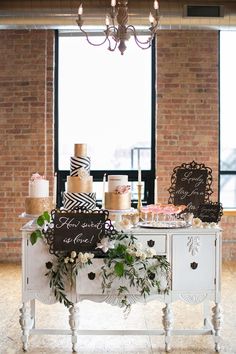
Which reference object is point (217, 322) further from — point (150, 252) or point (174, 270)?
point (150, 252)

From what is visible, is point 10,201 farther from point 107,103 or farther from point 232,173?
point 232,173

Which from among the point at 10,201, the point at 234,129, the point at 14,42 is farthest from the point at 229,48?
the point at 10,201

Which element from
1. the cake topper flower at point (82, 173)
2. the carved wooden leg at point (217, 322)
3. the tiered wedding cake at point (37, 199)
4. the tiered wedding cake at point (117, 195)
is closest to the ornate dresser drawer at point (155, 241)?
the tiered wedding cake at point (117, 195)

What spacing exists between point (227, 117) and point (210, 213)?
346 cm

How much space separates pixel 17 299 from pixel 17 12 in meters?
3.14

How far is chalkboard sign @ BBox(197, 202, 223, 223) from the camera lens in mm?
4285

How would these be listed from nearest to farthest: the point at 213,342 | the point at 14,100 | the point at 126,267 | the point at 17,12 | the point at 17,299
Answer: the point at 126,267, the point at 213,342, the point at 17,299, the point at 17,12, the point at 14,100

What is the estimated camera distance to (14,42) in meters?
7.24

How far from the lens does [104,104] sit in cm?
750

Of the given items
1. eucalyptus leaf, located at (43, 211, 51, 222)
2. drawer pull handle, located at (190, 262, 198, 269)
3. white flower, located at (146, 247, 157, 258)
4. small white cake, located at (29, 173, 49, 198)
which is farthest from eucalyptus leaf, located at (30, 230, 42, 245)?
drawer pull handle, located at (190, 262, 198, 269)

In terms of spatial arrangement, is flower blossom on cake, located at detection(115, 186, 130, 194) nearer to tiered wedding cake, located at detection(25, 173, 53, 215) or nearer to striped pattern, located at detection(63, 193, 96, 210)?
striped pattern, located at detection(63, 193, 96, 210)

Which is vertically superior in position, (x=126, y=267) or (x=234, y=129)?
(x=234, y=129)

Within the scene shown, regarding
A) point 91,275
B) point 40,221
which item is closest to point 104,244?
point 91,275

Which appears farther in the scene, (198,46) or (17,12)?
(198,46)
